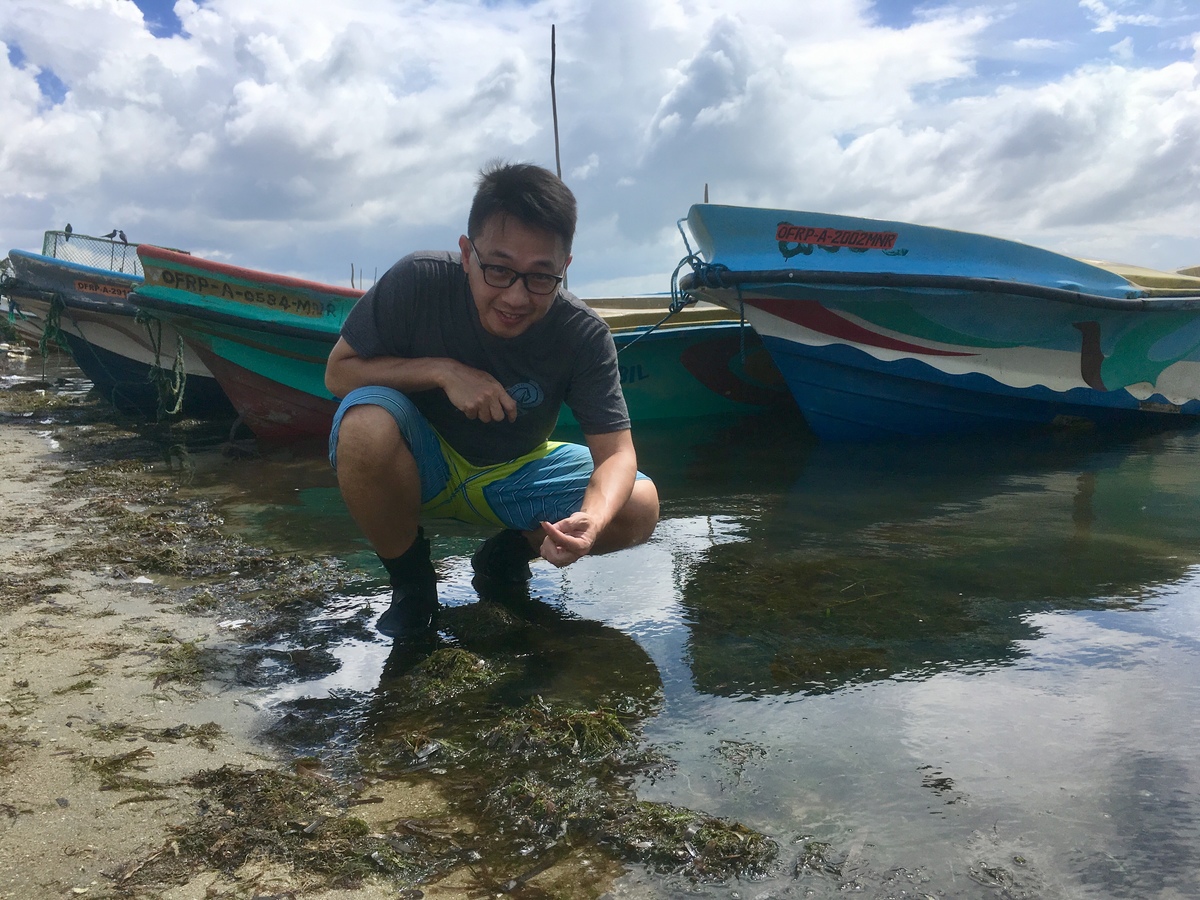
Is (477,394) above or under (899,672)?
above

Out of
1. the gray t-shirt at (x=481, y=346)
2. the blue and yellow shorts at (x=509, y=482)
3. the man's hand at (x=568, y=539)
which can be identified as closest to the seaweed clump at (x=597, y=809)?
the man's hand at (x=568, y=539)

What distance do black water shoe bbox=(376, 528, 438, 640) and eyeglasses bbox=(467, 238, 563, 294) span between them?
76 centimetres

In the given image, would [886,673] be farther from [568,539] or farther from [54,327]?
[54,327]

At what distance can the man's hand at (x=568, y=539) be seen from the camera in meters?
2.02

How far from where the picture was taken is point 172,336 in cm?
935

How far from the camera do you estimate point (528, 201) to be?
2.23 meters

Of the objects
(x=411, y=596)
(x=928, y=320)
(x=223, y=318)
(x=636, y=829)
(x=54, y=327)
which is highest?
(x=54, y=327)

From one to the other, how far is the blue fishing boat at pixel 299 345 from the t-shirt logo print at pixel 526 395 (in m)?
3.80

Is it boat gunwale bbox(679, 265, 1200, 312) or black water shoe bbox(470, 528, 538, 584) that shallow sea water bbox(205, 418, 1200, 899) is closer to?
black water shoe bbox(470, 528, 538, 584)

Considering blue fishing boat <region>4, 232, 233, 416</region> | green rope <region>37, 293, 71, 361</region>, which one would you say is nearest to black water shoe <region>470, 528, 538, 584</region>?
blue fishing boat <region>4, 232, 233, 416</region>

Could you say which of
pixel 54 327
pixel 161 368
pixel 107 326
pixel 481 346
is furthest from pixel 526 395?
pixel 107 326

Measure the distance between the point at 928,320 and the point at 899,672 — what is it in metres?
4.41

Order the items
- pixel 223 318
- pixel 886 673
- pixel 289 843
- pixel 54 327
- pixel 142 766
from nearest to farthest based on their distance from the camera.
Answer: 1. pixel 289 843
2. pixel 142 766
3. pixel 886 673
4. pixel 223 318
5. pixel 54 327

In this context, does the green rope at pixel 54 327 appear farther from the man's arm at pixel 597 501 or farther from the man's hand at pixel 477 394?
the man's arm at pixel 597 501
